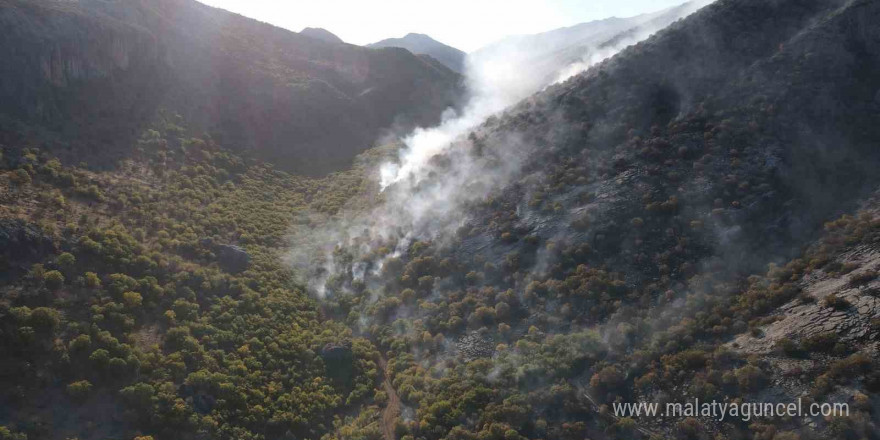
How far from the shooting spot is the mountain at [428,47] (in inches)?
5930

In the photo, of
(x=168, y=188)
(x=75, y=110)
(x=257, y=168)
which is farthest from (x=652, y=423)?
(x=75, y=110)

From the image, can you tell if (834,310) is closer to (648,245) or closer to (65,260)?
(648,245)

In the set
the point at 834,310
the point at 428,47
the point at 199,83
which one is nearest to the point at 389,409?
the point at 834,310

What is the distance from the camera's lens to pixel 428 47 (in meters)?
160

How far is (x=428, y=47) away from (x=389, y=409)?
485ft

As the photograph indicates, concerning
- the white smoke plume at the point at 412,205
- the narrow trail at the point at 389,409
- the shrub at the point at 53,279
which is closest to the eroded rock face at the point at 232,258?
the white smoke plume at the point at 412,205

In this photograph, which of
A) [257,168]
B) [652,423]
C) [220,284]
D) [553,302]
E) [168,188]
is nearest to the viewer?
[652,423]

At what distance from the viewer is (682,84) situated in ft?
144

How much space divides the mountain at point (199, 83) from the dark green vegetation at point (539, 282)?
5437 mm

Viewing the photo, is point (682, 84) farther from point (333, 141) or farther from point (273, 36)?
point (273, 36)

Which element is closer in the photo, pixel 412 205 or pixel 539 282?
pixel 539 282

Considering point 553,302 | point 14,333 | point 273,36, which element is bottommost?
point 553,302

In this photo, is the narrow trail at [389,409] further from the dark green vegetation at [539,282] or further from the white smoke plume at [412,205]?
the white smoke plume at [412,205]

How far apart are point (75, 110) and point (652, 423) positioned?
48841mm
